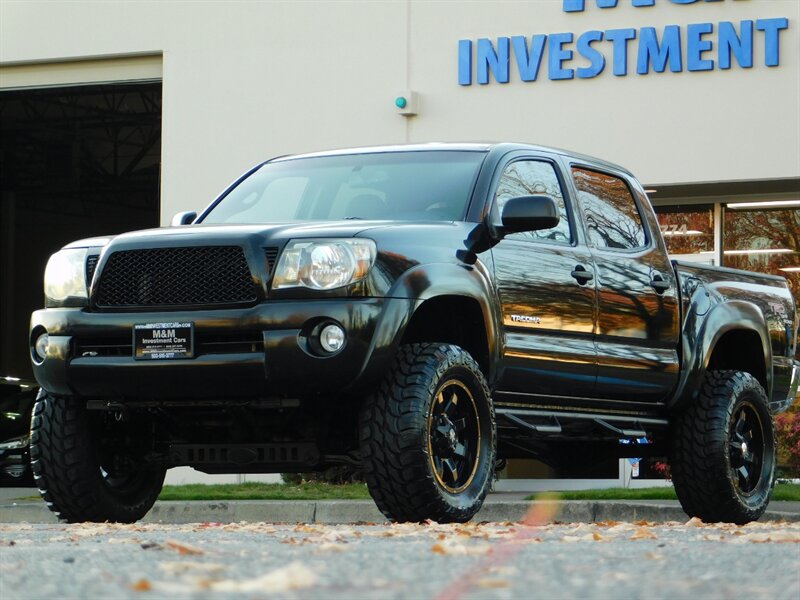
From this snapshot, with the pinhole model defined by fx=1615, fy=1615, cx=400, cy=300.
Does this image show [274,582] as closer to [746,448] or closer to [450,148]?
[450,148]

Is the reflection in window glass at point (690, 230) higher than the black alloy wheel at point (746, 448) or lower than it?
higher

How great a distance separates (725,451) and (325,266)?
122 inches

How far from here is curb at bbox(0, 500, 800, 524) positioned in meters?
12.1

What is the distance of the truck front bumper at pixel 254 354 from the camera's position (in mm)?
6688

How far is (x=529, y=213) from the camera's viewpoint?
24.3 ft

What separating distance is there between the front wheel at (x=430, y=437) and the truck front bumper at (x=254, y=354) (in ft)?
0.53

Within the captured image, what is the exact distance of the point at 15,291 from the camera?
42344mm

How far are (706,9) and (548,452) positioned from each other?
900cm

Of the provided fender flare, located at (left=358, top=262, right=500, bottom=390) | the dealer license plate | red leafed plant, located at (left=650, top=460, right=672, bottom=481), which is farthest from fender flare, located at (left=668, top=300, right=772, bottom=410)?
red leafed plant, located at (left=650, top=460, right=672, bottom=481)

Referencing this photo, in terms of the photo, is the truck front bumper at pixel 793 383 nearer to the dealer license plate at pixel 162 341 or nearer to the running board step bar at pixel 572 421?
the running board step bar at pixel 572 421

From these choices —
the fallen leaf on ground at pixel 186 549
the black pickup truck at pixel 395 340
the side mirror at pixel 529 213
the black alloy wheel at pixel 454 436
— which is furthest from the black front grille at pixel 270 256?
the fallen leaf on ground at pixel 186 549

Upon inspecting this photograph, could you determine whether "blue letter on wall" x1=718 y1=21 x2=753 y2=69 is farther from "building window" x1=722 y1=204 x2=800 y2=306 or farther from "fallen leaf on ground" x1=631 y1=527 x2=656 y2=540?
"fallen leaf on ground" x1=631 y1=527 x2=656 y2=540

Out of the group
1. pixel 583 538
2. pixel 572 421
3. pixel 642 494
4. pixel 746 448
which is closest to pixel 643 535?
pixel 583 538

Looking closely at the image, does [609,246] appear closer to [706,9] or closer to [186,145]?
[706,9]
